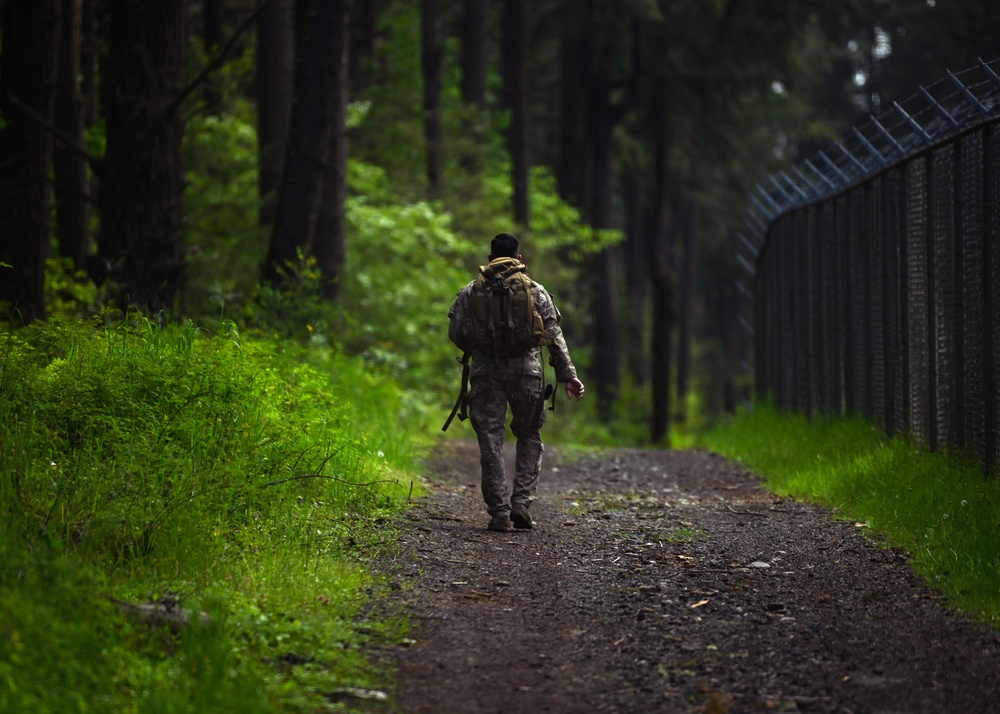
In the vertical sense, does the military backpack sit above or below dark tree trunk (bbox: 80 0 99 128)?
below

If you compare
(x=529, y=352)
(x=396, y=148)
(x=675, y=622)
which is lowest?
(x=675, y=622)

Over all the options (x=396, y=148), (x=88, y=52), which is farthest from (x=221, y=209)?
(x=396, y=148)

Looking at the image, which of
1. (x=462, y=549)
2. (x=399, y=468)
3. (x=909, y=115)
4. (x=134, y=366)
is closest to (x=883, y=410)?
(x=909, y=115)

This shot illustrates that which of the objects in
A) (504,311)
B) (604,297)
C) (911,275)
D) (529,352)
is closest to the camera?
(504,311)

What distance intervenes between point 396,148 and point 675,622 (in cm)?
1806

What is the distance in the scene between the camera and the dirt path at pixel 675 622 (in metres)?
5.02

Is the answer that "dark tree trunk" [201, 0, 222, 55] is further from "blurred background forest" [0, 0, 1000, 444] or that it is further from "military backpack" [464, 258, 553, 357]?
"military backpack" [464, 258, 553, 357]

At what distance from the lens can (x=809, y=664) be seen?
537cm

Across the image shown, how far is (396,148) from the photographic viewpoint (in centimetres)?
2316

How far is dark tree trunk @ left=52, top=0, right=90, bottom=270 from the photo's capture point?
1434 centimetres

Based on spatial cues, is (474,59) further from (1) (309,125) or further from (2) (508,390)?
(2) (508,390)

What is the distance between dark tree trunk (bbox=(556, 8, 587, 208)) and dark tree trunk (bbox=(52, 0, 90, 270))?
16.5 m

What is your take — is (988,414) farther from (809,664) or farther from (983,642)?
(809,664)

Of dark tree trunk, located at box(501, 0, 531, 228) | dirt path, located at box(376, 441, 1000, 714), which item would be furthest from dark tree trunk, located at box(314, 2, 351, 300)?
dark tree trunk, located at box(501, 0, 531, 228)
